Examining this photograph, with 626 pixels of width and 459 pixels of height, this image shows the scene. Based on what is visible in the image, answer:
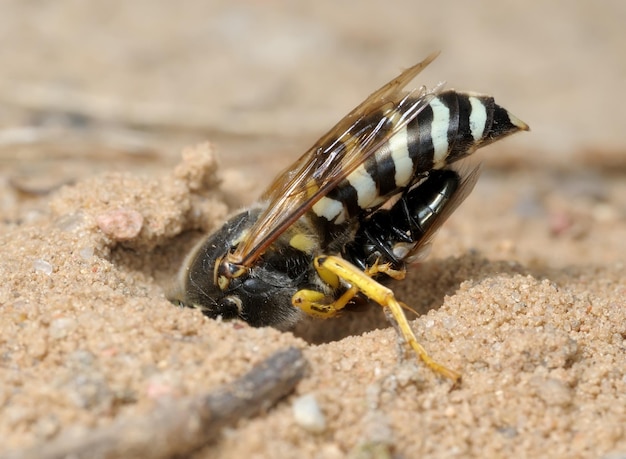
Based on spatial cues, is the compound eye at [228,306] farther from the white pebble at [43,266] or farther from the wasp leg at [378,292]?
the white pebble at [43,266]

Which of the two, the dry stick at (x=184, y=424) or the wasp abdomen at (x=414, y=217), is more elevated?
the wasp abdomen at (x=414, y=217)

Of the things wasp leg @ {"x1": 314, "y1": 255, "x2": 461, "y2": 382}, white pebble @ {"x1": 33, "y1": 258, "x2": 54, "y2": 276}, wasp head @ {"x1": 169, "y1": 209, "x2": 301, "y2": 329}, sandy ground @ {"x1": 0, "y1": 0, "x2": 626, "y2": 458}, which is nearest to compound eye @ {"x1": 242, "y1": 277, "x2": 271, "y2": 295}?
wasp head @ {"x1": 169, "y1": 209, "x2": 301, "y2": 329}

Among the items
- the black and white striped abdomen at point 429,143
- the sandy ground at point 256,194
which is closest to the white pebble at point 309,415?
the sandy ground at point 256,194

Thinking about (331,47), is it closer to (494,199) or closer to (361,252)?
(494,199)

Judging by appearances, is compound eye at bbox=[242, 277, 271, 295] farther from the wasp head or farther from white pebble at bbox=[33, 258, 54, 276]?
white pebble at bbox=[33, 258, 54, 276]

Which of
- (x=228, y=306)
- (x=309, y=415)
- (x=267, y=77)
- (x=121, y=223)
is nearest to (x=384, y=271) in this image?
(x=228, y=306)

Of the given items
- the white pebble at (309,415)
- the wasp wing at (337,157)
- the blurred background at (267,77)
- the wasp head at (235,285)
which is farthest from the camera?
the blurred background at (267,77)

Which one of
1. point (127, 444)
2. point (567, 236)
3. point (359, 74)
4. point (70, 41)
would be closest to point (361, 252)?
point (127, 444)
